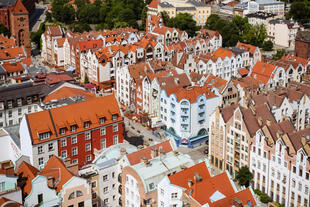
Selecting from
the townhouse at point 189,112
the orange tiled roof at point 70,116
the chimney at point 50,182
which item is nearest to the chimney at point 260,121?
the townhouse at point 189,112

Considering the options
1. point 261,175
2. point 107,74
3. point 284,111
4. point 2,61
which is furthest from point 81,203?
point 2,61

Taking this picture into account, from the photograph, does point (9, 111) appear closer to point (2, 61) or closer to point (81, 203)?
point (81, 203)

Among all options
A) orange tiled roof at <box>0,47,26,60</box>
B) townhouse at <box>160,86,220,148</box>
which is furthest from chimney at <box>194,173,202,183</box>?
orange tiled roof at <box>0,47,26,60</box>

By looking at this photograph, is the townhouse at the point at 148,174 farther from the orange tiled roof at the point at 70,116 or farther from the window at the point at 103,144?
the orange tiled roof at the point at 70,116

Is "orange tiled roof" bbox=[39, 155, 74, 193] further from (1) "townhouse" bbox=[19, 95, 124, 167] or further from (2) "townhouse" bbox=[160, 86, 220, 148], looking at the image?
(2) "townhouse" bbox=[160, 86, 220, 148]

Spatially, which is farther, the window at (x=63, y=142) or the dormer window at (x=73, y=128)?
the dormer window at (x=73, y=128)

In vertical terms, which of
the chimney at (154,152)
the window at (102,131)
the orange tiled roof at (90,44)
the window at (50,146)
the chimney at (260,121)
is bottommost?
the window at (50,146)

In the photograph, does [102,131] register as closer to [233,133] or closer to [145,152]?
[145,152]
